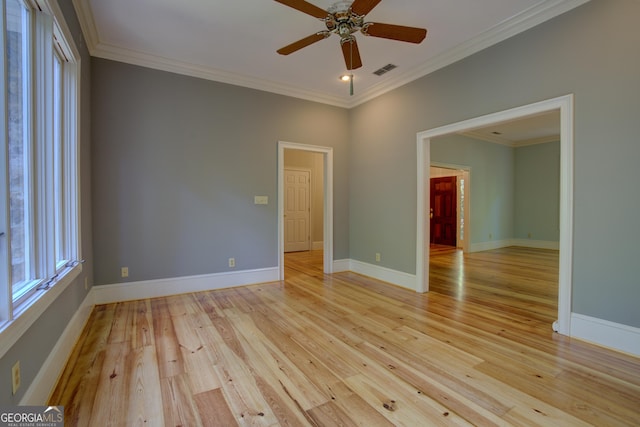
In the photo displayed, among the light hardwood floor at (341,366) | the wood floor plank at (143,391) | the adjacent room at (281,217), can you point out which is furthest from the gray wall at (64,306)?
the wood floor plank at (143,391)

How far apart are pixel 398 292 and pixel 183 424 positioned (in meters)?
3.03

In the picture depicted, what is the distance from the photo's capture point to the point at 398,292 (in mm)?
3963

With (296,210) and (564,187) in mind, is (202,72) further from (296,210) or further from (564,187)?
(564,187)

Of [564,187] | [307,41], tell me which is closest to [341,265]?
[564,187]

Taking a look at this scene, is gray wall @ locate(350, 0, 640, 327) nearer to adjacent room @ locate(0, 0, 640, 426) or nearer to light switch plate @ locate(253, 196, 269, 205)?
adjacent room @ locate(0, 0, 640, 426)

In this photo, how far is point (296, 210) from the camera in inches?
300

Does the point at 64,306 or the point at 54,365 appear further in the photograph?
the point at 64,306

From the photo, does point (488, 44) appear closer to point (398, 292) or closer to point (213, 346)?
point (398, 292)

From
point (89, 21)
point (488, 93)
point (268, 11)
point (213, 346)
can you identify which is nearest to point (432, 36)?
point (488, 93)

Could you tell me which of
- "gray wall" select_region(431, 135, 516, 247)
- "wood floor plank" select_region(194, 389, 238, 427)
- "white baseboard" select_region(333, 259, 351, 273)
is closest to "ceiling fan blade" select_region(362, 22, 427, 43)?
"wood floor plank" select_region(194, 389, 238, 427)

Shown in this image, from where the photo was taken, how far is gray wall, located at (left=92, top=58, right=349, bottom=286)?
3457 mm

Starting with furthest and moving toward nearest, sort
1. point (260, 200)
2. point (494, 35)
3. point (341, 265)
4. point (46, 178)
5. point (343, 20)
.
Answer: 1. point (341, 265)
2. point (260, 200)
3. point (494, 35)
4. point (343, 20)
5. point (46, 178)

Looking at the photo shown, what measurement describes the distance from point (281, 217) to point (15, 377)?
11.0ft

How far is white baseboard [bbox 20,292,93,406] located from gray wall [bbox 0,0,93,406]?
0.13 feet
